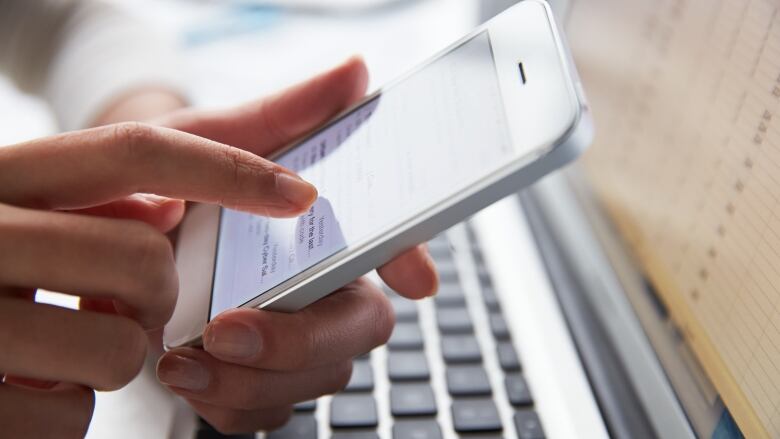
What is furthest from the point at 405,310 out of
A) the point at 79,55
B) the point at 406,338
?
the point at 79,55

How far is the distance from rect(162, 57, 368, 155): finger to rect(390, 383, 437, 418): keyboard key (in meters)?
0.14

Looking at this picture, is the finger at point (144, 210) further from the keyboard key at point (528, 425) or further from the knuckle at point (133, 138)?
the keyboard key at point (528, 425)

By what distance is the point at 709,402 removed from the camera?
0.26m

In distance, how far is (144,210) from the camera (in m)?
0.28

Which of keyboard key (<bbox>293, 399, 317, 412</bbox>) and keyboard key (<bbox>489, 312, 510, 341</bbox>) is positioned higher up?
Result: keyboard key (<bbox>293, 399, 317, 412</bbox>)

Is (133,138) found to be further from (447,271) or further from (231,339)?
(447,271)

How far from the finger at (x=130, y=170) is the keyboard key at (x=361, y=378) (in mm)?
107

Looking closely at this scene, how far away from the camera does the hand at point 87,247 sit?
21 centimetres

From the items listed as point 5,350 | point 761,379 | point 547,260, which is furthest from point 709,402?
point 5,350

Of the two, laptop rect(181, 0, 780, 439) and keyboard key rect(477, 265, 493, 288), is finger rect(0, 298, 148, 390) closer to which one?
laptop rect(181, 0, 780, 439)

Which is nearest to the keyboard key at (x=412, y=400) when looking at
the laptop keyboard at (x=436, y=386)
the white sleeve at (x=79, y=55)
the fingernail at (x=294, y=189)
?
the laptop keyboard at (x=436, y=386)

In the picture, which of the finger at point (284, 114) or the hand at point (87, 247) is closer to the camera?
the hand at point (87, 247)

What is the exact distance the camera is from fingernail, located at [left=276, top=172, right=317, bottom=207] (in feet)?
0.76

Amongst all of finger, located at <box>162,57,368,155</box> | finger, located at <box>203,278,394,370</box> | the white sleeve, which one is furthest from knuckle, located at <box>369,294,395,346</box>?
the white sleeve
